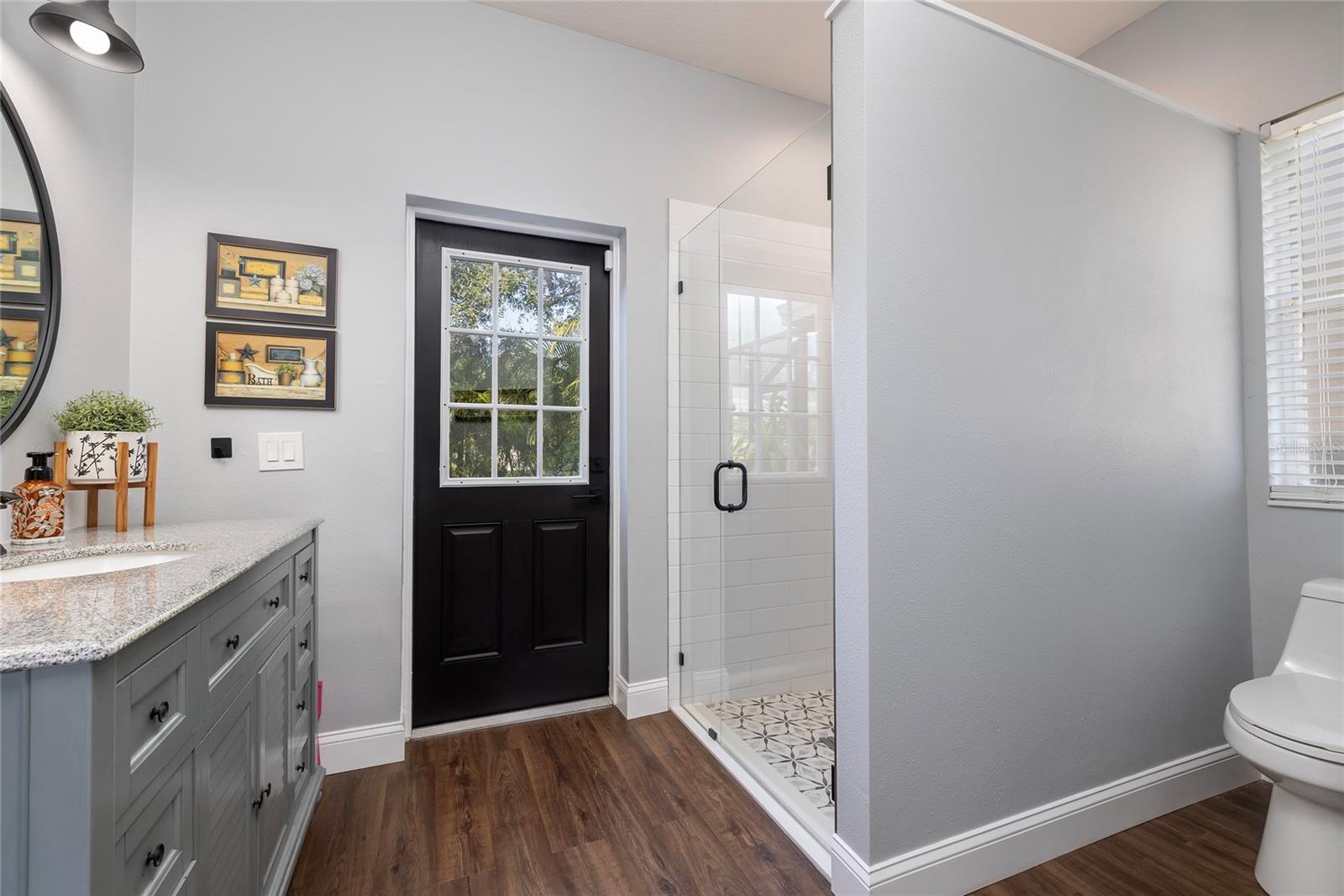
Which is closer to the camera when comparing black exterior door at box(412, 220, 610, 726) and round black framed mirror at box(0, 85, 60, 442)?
round black framed mirror at box(0, 85, 60, 442)

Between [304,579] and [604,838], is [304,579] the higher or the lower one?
the higher one

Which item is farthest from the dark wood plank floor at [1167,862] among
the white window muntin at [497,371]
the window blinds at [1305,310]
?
the white window muntin at [497,371]

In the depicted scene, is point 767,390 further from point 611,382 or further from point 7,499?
point 7,499

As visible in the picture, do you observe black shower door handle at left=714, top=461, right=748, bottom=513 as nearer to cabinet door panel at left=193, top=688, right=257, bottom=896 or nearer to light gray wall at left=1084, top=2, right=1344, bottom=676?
cabinet door panel at left=193, top=688, right=257, bottom=896

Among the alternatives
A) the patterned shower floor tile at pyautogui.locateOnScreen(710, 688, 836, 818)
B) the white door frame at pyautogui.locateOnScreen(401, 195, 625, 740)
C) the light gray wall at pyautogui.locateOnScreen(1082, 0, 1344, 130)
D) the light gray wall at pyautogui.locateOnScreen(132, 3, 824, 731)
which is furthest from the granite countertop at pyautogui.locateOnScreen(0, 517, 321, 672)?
the light gray wall at pyautogui.locateOnScreen(1082, 0, 1344, 130)

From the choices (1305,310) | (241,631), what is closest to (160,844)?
(241,631)

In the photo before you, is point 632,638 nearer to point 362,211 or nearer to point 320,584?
point 320,584

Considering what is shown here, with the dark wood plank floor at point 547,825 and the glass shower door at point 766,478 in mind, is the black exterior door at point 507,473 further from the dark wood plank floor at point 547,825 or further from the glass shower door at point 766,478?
the glass shower door at point 766,478

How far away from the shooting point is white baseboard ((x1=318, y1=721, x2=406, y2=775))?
203 cm

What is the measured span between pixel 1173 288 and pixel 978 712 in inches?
57.9

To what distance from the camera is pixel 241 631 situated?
117 cm

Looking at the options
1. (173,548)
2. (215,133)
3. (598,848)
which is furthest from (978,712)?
(215,133)

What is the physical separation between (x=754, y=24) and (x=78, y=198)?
233cm

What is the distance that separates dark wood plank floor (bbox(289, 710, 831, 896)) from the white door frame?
11.8 inches
